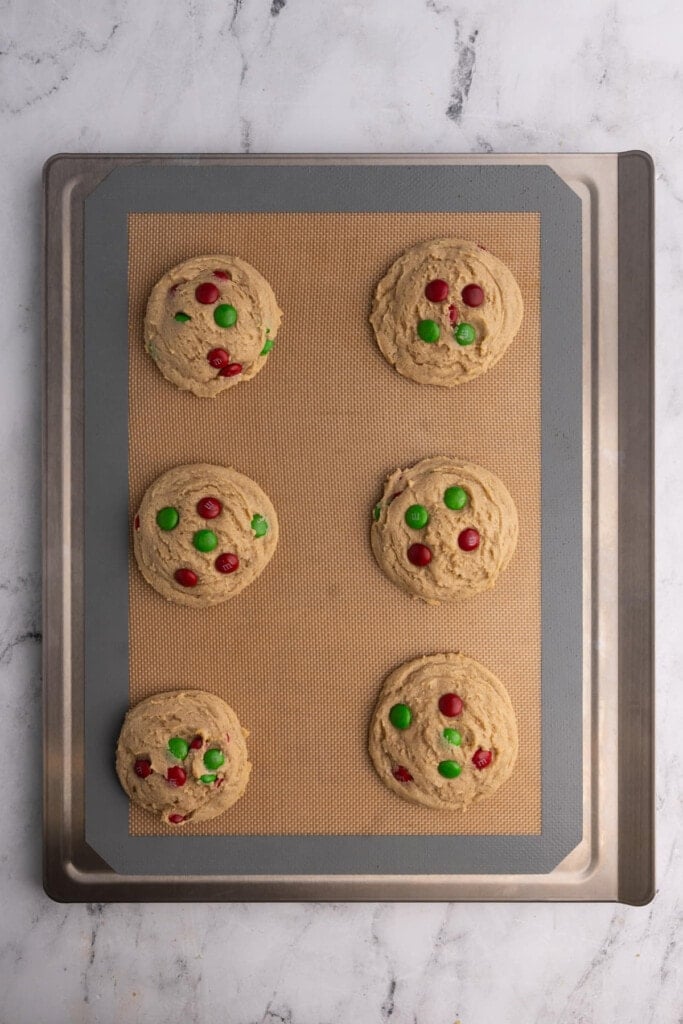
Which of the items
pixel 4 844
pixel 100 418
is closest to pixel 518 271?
pixel 100 418

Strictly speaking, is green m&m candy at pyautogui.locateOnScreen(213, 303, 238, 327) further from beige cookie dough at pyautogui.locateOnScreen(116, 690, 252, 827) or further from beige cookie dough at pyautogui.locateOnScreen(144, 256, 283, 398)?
beige cookie dough at pyautogui.locateOnScreen(116, 690, 252, 827)

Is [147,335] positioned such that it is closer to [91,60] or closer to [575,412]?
[91,60]

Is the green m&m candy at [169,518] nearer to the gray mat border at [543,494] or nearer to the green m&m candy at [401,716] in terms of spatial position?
the gray mat border at [543,494]

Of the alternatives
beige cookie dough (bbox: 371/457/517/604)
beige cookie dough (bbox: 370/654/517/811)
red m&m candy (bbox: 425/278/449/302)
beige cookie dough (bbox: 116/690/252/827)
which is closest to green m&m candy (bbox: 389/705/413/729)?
beige cookie dough (bbox: 370/654/517/811)

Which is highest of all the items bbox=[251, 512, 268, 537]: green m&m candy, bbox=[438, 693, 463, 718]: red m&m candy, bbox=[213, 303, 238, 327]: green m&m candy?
bbox=[213, 303, 238, 327]: green m&m candy

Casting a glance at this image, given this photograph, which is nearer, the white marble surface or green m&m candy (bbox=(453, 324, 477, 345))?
green m&m candy (bbox=(453, 324, 477, 345))

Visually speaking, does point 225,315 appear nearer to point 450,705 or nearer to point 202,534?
point 202,534
